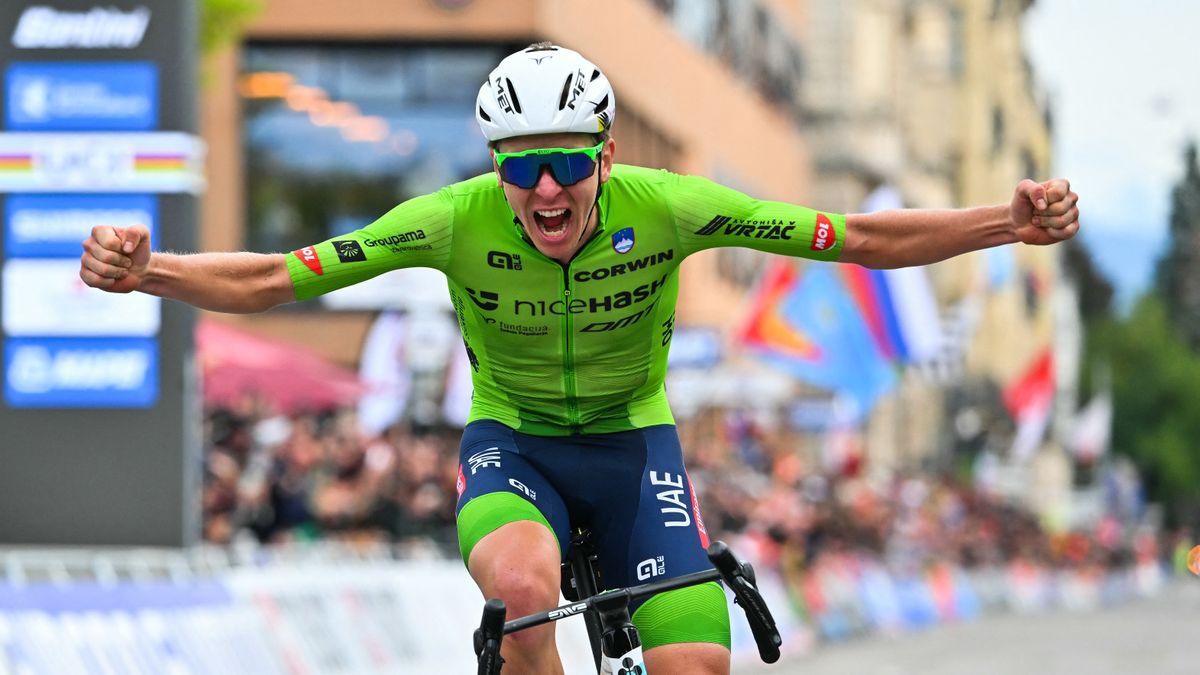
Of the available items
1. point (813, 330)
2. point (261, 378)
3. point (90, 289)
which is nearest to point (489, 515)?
point (90, 289)

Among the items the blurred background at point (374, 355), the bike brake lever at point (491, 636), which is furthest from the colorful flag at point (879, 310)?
the bike brake lever at point (491, 636)

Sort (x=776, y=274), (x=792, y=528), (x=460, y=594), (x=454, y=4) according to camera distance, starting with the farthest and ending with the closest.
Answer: (x=454, y=4), (x=776, y=274), (x=792, y=528), (x=460, y=594)

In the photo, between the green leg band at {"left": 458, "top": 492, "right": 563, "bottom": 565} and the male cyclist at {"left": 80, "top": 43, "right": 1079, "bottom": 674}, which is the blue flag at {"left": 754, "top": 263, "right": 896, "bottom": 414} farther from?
the green leg band at {"left": 458, "top": 492, "right": 563, "bottom": 565}

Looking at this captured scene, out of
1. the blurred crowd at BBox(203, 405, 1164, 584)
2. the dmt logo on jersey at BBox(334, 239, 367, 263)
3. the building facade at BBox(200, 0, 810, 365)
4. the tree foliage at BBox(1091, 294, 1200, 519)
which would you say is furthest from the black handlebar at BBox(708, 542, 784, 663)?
the tree foliage at BBox(1091, 294, 1200, 519)

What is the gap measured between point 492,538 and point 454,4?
29.4 m

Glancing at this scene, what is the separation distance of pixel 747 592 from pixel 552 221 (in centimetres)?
120

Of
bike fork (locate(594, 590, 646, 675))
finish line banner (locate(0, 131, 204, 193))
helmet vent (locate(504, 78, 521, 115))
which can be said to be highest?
finish line banner (locate(0, 131, 204, 193))

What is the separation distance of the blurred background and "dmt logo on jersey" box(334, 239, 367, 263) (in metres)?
3.22

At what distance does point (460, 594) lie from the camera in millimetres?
16438

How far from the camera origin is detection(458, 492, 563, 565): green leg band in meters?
6.27

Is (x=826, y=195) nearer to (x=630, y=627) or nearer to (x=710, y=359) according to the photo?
(x=710, y=359)

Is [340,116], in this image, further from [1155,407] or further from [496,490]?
[1155,407]

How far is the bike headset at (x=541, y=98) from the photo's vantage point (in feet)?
20.1

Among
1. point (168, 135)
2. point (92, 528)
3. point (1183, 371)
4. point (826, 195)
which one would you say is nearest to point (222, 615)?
point (92, 528)
